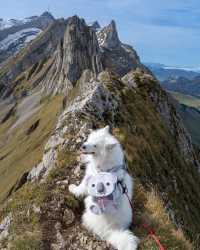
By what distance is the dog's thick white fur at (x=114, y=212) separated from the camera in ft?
39.5

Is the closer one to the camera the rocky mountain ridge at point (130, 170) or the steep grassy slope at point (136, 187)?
the steep grassy slope at point (136, 187)

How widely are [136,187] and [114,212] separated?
5345mm

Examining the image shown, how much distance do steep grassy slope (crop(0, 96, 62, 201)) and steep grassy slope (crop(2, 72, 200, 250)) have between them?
3655 cm

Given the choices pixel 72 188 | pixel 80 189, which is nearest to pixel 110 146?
pixel 80 189

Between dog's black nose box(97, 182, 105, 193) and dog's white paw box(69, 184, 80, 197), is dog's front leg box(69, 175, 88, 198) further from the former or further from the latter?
dog's black nose box(97, 182, 105, 193)

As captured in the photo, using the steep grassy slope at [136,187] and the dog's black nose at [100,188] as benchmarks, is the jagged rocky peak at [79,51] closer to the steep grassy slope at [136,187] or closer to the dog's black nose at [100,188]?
the steep grassy slope at [136,187]

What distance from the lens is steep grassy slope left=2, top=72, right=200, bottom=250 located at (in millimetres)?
13953

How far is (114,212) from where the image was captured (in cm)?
1228

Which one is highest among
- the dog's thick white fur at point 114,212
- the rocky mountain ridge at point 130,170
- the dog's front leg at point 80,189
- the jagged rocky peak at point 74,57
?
the dog's thick white fur at point 114,212

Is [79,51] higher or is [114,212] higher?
[114,212]

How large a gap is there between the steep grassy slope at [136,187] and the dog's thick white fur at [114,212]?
0.75m

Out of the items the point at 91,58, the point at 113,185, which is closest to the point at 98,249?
the point at 113,185

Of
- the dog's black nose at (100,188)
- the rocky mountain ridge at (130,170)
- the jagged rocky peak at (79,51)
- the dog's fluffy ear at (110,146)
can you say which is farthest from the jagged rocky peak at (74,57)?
the dog's black nose at (100,188)

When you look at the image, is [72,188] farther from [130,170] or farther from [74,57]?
[74,57]
